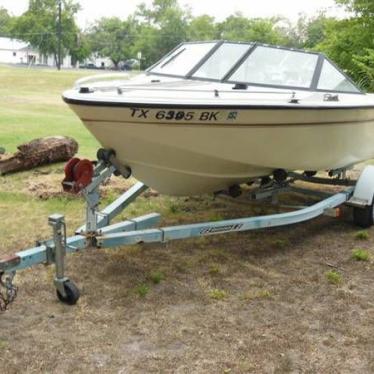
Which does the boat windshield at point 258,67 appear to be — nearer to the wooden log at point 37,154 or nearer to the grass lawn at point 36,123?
the wooden log at point 37,154

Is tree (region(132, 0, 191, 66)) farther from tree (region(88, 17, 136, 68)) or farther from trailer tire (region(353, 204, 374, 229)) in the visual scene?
trailer tire (region(353, 204, 374, 229))

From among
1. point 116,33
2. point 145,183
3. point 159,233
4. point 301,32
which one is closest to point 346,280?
point 159,233

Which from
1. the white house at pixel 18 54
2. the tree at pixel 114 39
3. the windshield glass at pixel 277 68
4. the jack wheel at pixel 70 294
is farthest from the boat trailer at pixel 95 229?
the tree at pixel 114 39

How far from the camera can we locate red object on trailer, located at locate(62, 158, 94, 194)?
4094 millimetres

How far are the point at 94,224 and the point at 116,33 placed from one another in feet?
324

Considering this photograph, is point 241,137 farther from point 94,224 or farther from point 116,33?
point 116,33

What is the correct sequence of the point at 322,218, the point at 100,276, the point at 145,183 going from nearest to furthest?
the point at 100,276
the point at 145,183
the point at 322,218

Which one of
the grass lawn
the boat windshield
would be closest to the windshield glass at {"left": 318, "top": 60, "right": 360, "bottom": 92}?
the boat windshield

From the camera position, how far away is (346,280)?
4602 millimetres

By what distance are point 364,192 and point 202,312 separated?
2.60 m

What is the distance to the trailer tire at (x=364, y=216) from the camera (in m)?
5.79

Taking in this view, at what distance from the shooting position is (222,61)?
18.0 feet

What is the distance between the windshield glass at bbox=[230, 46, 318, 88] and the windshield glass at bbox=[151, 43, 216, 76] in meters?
0.50

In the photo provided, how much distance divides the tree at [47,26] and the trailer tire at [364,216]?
8006 cm
